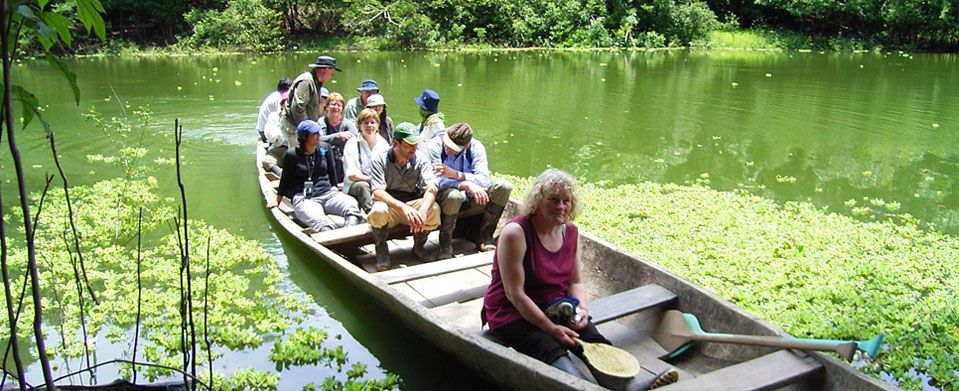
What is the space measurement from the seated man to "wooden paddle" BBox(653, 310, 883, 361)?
1730 mm

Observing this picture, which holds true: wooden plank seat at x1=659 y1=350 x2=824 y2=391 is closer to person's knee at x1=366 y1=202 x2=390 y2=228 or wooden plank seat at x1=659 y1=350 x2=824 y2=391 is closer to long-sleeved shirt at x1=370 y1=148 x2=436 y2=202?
person's knee at x1=366 y1=202 x2=390 y2=228

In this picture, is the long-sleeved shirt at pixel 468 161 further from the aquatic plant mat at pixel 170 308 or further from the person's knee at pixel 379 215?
the aquatic plant mat at pixel 170 308

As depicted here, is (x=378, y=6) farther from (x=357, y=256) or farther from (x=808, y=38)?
(x=357, y=256)

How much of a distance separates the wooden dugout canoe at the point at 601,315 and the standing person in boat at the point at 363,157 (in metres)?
0.49

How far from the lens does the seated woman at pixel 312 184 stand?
19.4 ft

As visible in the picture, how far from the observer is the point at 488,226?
557cm

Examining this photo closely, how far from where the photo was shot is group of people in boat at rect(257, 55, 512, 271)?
5211mm

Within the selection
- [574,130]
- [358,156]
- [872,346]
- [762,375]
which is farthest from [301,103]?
[574,130]

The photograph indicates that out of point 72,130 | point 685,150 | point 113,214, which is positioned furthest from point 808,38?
point 113,214

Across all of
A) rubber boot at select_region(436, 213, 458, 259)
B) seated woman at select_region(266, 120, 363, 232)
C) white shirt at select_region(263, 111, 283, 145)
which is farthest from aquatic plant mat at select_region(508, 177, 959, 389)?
white shirt at select_region(263, 111, 283, 145)

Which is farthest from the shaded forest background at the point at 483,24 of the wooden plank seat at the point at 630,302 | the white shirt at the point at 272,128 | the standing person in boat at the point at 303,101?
the wooden plank seat at the point at 630,302

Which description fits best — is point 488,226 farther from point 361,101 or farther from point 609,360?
point 361,101

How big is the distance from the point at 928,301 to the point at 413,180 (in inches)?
137

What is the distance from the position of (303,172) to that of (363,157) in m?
0.51
